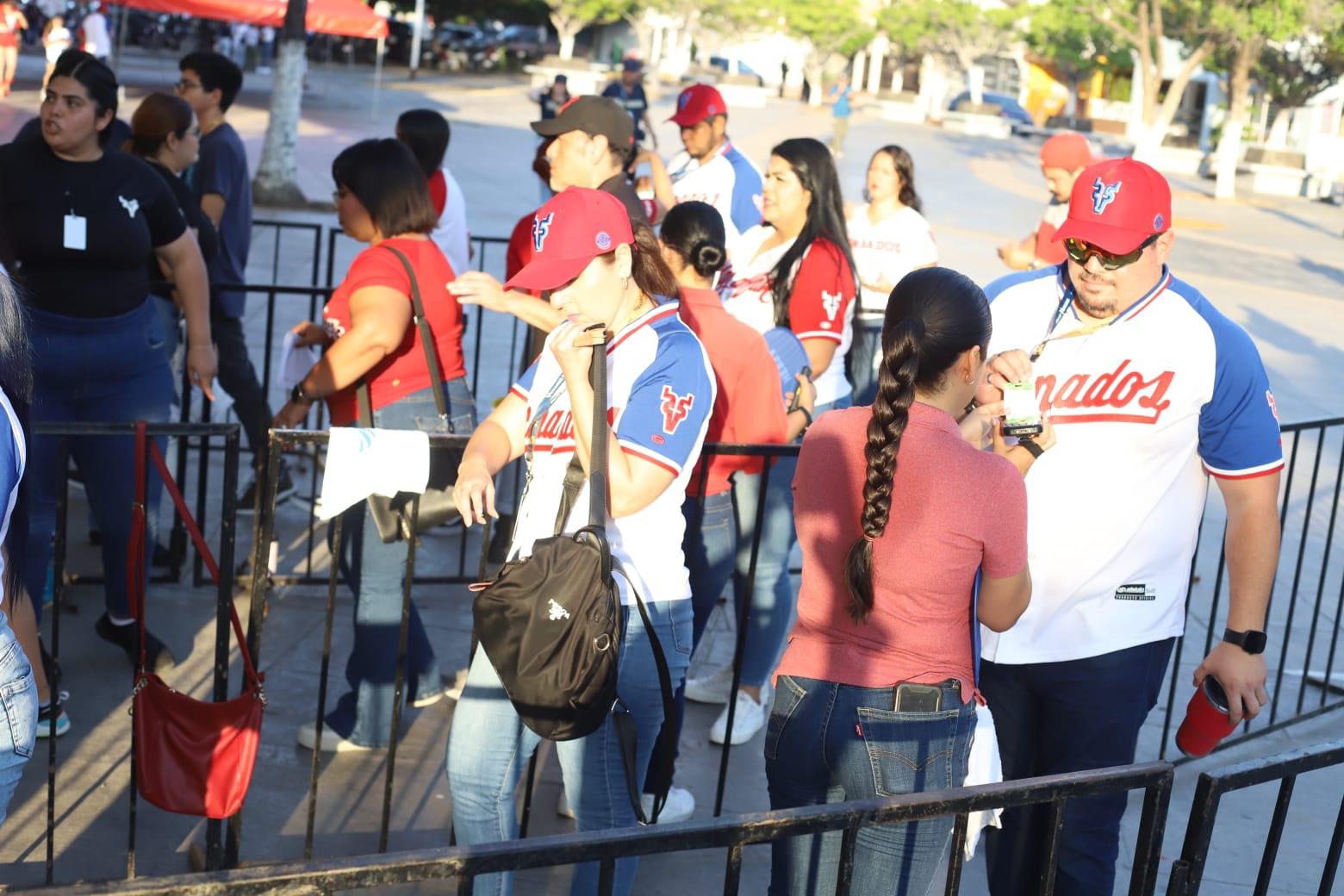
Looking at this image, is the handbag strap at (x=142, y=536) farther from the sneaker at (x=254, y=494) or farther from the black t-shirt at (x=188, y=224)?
the sneaker at (x=254, y=494)

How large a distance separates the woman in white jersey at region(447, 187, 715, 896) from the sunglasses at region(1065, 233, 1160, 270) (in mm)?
910

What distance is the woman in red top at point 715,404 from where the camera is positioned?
4.20 m

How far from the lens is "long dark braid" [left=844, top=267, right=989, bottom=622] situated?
268 centimetres

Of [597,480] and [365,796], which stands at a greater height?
[597,480]

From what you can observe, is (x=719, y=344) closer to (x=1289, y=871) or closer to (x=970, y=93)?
Answer: (x=1289, y=871)

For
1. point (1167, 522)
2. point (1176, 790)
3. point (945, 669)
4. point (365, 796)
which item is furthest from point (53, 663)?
point (1176, 790)

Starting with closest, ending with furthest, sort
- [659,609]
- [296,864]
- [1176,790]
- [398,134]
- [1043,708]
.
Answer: [296,864]
[659,609]
[1043,708]
[1176,790]
[398,134]

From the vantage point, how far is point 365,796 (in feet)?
14.4

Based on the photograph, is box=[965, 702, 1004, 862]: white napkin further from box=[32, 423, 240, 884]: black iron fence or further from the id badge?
the id badge

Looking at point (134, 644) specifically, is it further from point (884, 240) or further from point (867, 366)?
point (884, 240)

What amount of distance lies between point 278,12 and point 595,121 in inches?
1232

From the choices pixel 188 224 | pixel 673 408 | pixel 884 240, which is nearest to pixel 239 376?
pixel 188 224

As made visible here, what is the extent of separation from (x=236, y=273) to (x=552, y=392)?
405 cm

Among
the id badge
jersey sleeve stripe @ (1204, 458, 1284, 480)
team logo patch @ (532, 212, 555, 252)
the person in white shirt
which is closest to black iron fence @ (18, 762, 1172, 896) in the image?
jersey sleeve stripe @ (1204, 458, 1284, 480)
